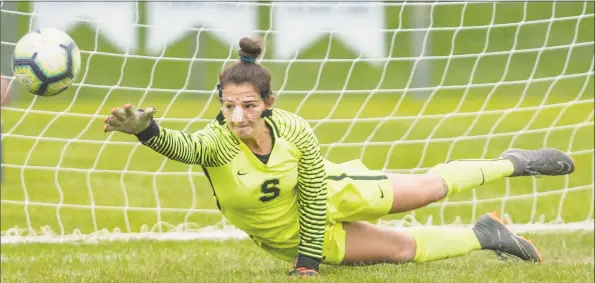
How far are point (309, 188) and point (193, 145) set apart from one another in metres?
0.65

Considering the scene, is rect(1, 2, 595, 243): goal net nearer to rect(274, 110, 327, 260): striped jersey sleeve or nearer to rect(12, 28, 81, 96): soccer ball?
rect(274, 110, 327, 260): striped jersey sleeve

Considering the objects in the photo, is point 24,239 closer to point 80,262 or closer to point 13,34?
point 80,262

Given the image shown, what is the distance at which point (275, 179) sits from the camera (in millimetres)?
4930

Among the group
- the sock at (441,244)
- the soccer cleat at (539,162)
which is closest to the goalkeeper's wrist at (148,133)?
the sock at (441,244)

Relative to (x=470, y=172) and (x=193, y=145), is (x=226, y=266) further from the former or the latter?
(x=470, y=172)

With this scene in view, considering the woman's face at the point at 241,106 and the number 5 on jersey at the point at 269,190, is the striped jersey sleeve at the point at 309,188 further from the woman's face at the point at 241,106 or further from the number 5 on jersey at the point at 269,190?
the woman's face at the point at 241,106

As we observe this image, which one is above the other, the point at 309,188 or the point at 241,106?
the point at 241,106

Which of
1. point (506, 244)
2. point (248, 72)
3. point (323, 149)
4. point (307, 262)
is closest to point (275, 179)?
point (307, 262)

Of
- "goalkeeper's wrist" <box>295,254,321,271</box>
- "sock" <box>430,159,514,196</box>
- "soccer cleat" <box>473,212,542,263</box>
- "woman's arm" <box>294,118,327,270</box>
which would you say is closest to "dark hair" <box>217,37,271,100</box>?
"woman's arm" <box>294,118,327,270</box>

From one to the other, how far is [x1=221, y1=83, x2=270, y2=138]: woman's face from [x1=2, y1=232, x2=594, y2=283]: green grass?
2.49 ft

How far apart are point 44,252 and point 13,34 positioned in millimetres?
5009

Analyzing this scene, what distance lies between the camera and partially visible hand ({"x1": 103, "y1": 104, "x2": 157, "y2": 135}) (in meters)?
4.14

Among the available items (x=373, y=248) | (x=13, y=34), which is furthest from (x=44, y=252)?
(x=13, y=34)

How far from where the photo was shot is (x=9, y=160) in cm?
1159
